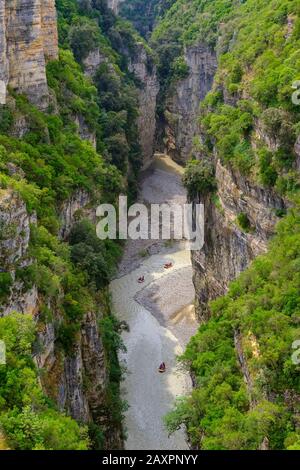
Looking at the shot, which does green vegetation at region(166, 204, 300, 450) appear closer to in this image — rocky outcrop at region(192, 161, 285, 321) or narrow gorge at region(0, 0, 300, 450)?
narrow gorge at region(0, 0, 300, 450)

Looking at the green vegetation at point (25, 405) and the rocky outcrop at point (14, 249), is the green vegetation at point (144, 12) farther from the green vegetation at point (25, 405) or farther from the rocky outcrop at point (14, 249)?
the green vegetation at point (25, 405)

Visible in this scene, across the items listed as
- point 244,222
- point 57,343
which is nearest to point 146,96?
point 244,222

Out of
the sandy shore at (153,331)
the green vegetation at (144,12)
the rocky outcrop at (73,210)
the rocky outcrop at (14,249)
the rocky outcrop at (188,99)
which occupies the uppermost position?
the green vegetation at (144,12)

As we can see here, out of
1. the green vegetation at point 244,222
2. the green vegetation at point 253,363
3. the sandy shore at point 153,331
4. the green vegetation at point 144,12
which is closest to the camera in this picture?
the green vegetation at point 253,363

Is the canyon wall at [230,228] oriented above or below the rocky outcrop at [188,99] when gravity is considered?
below

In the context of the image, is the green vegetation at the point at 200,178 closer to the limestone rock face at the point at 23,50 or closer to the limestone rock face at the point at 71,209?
the limestone rock face at the point at 71,209

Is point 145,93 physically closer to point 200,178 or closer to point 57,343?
point 200,178

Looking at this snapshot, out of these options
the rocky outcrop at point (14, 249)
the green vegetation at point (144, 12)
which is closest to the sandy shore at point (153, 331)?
the rocky outcrop at point (14, 249)

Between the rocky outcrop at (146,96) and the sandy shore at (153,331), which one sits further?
the rocky outcrop at (146,96)

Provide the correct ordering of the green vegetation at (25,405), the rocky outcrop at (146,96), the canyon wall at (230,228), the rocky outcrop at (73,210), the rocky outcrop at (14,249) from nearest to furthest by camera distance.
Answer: the green vegetation at (25,405) → the rocky outcrop at (14,249) → the canyon wall at (230,228) → the rocky outcrop at (73,210) → the rocky outcrop at (146,96)
